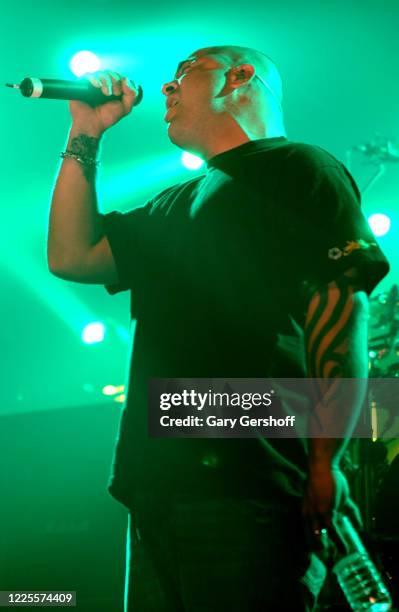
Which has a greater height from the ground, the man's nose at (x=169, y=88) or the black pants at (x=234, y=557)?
the man's nose at (x=169, y=88)

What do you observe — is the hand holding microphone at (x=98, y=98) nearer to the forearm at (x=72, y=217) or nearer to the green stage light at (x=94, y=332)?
the forearm at (x=72, y=217)

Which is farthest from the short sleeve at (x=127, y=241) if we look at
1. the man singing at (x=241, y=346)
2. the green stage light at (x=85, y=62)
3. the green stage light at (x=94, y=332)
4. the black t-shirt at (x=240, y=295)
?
the green stage light at (x=94, y=332)

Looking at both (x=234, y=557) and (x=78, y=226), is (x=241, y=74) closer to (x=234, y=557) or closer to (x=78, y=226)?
(x=78, y=226)

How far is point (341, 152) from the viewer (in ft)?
17.3

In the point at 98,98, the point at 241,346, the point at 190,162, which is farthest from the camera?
the point at 190,162

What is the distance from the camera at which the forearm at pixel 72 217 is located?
5.24 feet

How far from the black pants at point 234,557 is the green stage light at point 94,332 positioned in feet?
21.1

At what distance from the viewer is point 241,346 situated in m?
1.28

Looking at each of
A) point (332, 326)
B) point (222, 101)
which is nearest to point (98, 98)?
point (222, 101)

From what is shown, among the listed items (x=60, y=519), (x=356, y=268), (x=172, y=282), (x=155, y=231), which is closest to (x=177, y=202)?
(x=155, y=231)

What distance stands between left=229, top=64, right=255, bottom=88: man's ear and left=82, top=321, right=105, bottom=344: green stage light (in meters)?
6.02

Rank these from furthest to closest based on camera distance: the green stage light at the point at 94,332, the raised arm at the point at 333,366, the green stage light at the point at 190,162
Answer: the green stage light at the point at 94,332 < the green stage light at the point at 190,162 < the raised arm at the point at 333,366

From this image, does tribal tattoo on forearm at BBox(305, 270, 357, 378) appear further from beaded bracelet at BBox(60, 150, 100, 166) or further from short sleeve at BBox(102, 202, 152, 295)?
beaded bracelet at BBox(60, 150, 100, 166)

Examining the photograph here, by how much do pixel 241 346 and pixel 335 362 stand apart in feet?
0.64
